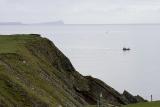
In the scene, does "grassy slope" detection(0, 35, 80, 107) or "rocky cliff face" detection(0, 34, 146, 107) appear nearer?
"grassy slope" detection(0, 35, 80, 107)

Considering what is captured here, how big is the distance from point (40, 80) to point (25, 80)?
458 cm

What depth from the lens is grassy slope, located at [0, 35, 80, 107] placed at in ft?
118

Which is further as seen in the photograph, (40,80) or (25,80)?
(40,80)

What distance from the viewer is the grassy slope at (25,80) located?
118 ft

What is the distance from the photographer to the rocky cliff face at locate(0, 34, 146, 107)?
36.9 meters

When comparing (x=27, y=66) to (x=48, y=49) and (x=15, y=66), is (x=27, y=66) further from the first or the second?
(x=48, y=49)

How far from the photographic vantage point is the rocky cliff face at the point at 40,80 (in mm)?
36875

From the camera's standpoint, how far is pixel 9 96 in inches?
1378

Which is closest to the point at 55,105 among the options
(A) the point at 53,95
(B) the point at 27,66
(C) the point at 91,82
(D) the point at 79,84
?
(A) the point at 53,95

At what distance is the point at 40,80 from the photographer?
157 feet

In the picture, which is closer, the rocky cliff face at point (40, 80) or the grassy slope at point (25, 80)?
the grassy slope at point (25, 80)

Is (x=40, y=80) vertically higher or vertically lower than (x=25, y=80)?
higher

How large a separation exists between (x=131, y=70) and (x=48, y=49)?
77.7 metres

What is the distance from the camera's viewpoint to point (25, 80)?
4356cm
